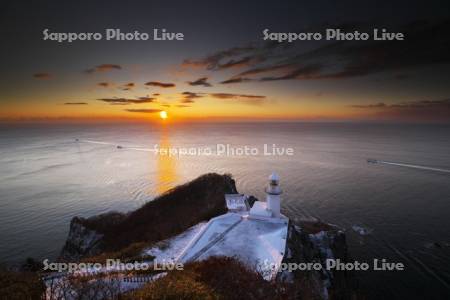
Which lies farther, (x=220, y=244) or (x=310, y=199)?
(x=310, y=199)

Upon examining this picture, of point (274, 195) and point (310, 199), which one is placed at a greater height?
point (274, 195)

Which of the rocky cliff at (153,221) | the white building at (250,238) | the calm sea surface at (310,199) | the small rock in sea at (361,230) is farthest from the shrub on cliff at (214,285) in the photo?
the small rock in sea at (361,230)

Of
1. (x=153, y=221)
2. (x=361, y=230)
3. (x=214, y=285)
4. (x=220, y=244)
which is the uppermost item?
(x=214, y=285)

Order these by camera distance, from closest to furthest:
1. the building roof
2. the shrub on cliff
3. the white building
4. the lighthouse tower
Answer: the shrub on cliff, the building roof, the white building, the lighthouse tower

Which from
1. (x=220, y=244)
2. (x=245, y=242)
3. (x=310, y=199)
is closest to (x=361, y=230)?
(x=310, y=199)

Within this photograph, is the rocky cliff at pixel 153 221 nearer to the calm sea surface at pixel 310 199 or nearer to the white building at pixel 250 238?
the calm sea surface at pixel 310 199

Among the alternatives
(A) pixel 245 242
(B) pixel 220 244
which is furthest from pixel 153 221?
(A) pixel 245 242

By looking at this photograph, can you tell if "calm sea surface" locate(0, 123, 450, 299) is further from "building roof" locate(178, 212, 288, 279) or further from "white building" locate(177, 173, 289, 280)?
"building roof" locate(178, 212, 288, 279)

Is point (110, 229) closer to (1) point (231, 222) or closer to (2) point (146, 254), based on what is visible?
(2) point (146, 254)

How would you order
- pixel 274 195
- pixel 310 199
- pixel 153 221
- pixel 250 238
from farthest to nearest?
pixel 310 199 → pixel 153 221 → pixel 274 195 → pixel 250 238

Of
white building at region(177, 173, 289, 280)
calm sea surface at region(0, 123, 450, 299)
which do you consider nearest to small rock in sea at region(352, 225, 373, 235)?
calm sea surface at region(0, 123, 450, 299)

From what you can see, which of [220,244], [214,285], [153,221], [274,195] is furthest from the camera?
[153,221]

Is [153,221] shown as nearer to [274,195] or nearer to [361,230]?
[274,195]
